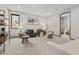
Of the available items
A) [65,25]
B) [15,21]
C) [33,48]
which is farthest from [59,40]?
[15,21]

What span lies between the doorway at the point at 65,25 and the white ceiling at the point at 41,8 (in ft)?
0.63

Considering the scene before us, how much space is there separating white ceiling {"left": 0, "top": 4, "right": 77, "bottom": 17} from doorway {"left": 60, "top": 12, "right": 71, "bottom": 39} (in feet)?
0.63

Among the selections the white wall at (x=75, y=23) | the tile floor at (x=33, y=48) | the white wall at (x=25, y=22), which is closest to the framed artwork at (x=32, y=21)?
the white wall at (x=25, y=22)

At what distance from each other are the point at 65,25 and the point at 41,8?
756mm

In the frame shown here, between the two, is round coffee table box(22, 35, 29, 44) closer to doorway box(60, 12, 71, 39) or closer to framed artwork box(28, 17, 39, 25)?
framed artwork box(28, 17, 39, 25)

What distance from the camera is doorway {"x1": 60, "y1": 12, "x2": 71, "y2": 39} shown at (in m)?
2.52

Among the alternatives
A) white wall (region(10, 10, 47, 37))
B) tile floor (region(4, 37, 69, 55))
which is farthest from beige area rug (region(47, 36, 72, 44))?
white wall (region(10, 10, 47, 37))

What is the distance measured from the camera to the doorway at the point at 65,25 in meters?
2.52

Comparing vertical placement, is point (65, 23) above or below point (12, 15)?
below

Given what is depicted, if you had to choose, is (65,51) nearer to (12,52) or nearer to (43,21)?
(43,21)

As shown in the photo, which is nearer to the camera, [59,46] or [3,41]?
[3,41]
